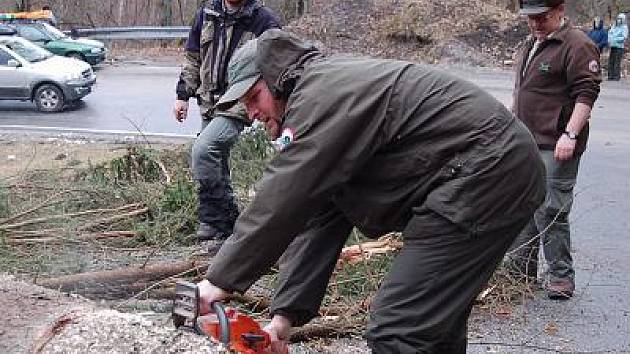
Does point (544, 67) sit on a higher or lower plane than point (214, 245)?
higher

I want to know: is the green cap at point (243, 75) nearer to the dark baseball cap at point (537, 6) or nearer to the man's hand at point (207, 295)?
the man's hand at point (207, 295)

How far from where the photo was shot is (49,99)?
639 inches

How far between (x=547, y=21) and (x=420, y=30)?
17366 millimetres

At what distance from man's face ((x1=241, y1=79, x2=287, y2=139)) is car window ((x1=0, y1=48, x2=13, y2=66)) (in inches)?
594

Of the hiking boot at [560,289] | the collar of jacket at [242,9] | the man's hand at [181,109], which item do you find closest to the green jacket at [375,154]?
the hiking boot at [560,289]

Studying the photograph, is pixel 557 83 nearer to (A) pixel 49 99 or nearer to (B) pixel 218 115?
(B) pixel 218 115

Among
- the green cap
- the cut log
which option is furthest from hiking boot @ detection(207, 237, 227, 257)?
the green cap

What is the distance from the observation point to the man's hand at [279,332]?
10.3ft

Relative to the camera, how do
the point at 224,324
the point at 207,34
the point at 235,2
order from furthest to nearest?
the point at 207,34
the point at 235,2
the point at 224,324

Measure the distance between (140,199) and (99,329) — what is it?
11.6 feet

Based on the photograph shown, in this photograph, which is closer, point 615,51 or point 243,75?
point 243,75

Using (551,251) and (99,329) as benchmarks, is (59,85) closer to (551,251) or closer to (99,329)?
(551,251)

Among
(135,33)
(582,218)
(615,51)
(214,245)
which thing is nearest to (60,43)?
(135,33)

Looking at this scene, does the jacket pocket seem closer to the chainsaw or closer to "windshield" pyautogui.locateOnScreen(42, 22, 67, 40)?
the chainsaw
